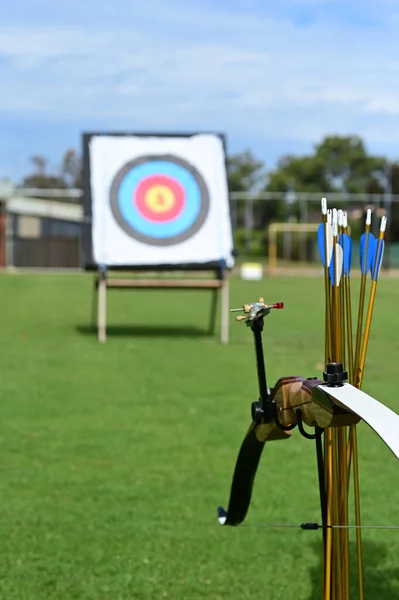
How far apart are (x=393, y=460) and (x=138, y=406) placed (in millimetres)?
1602

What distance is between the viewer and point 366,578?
259 centimetres

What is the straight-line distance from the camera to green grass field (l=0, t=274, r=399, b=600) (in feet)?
8.61

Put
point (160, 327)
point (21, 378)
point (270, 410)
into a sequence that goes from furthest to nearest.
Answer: point (160, 327), point (21, 378), point (270, 410)

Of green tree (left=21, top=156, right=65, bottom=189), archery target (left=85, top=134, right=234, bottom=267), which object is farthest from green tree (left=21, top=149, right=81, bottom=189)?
archery target (left=85, top=134, right=234, bottom=267)

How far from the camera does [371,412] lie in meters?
1.37

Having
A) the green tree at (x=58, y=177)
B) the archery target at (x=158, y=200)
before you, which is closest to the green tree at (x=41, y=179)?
the green tree at (x=58, y=177)

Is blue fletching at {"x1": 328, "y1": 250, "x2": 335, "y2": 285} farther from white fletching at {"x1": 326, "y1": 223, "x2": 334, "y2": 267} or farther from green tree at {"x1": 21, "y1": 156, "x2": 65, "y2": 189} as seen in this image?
green tree at {"x1": 21, "y1": 156, "x2": 65, "y2": 189}

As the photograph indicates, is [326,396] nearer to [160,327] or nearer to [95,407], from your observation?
[95,407]

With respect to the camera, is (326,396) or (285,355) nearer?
(326,396)

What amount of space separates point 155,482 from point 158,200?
18.7 ft

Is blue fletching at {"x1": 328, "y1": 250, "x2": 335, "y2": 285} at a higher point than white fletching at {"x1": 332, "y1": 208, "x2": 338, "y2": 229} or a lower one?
lower

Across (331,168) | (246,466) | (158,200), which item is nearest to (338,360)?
(246,466)

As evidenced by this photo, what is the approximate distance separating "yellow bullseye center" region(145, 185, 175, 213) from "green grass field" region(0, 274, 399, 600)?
1878mm

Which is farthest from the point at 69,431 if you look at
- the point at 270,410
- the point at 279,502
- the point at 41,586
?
the point at 270,410
